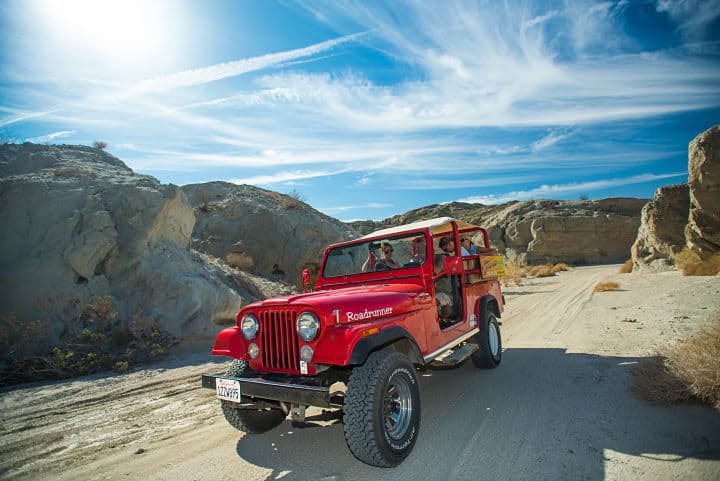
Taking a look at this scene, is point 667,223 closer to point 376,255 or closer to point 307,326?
point 376,255

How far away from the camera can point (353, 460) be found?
312 centimetres

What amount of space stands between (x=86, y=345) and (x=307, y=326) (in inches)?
224

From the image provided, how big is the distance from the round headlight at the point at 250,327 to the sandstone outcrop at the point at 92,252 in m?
5.12

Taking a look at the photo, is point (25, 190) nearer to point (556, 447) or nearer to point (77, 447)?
point (77, 447)

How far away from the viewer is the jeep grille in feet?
10.4

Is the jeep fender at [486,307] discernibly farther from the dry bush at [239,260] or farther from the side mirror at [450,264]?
the dry bush at [239,260]

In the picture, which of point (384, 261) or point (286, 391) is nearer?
point (286, 391)

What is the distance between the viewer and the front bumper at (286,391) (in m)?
2.70

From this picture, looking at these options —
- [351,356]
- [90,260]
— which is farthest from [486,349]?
[90,260]

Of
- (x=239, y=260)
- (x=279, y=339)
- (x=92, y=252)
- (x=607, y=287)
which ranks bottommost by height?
(x=607, y=287)

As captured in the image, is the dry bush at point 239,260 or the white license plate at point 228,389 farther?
the dry bush at point 239,260

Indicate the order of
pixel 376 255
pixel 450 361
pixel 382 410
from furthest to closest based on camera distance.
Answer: pixel 376 255 < pixel 450 361 < pixel 382 410

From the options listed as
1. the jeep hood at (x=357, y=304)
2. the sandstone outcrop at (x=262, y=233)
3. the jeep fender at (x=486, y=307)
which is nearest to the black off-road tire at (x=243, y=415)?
the jeep hood at (x=357, y=304)

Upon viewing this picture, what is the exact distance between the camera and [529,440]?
10.4ft
